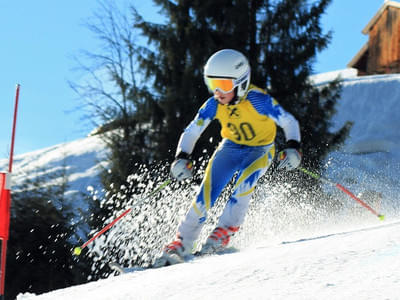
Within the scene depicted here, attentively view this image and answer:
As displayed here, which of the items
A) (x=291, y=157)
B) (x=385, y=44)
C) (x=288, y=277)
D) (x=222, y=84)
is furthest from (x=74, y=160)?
(x=288, y=277)

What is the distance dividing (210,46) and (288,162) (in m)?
8.87

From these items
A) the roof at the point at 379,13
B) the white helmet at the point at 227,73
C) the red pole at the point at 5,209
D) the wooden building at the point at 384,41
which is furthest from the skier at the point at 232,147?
the roof at the point at 379,13

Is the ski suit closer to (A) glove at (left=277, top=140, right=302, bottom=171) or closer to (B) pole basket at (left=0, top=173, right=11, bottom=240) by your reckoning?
(A) glove at (left=277, top=140, right=302, bottom=171)

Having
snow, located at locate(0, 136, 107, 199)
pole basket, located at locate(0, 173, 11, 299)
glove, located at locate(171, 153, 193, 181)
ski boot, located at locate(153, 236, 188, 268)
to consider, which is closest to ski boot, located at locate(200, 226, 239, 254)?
ski boot, located at locate(153, 236, 188, 268)

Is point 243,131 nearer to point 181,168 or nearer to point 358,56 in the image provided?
point 181,168

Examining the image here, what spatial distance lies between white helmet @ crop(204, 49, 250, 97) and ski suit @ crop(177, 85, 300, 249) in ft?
0.60

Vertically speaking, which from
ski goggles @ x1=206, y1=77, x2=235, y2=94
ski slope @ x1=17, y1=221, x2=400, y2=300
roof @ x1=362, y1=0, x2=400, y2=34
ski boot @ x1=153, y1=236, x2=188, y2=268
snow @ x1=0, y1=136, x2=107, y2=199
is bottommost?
snow @ x1=0, y1=136, x2=107, y2=199

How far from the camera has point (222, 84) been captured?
4.78 metres

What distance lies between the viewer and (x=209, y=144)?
12219mm

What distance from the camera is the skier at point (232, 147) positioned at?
478 centimetres

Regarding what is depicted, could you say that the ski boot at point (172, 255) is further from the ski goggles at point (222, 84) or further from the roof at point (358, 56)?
the roof at point (358, 56)

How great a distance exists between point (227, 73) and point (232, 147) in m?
0.76

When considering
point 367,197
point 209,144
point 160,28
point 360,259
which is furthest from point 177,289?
point 160,28

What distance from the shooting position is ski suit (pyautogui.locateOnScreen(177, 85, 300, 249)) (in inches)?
191
